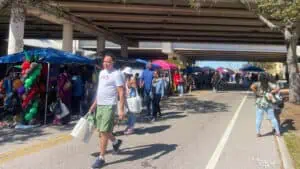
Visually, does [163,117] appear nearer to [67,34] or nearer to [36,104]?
[36,104]

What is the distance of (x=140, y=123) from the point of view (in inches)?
450

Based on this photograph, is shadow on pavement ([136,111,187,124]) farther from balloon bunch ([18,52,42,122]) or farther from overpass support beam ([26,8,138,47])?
overpass support beam ([26,8,138,47])

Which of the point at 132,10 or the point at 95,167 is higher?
the point at 132,10

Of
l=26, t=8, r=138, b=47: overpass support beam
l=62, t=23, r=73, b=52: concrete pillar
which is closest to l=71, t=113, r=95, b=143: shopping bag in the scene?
l=26, t=8, r=138, b=47: overpass support beam

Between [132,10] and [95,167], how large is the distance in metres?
18.8

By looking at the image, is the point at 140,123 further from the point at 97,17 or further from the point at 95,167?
the point at 97,17

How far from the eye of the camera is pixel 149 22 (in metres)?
28.3

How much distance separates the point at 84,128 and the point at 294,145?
15.0ft

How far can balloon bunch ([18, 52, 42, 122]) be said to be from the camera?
34.5 ft

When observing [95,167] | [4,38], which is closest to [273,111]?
[95,167]

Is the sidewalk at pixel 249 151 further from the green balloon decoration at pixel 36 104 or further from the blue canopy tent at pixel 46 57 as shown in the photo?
the blue canopy tent at pixel 46 57

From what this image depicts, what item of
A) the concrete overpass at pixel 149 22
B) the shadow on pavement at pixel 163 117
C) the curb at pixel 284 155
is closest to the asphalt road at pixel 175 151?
the curb at pixel 284 155

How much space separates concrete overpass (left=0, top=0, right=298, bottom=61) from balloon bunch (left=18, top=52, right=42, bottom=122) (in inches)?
256

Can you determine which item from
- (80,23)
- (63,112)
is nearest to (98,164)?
(63,112)
